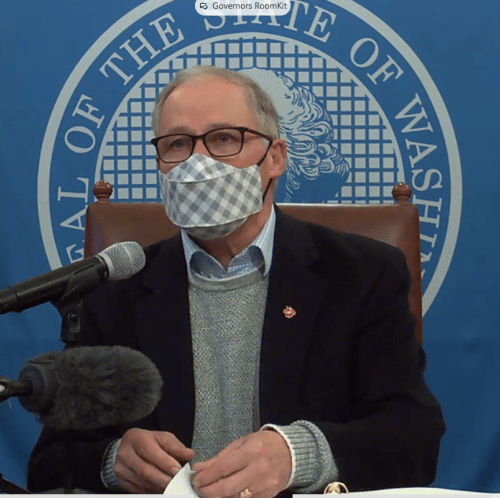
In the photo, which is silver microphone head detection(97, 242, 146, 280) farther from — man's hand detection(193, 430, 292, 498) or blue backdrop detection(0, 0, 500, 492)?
blue backdrop detection(0, 0, 500, 492)

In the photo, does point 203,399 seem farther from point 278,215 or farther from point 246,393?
point 278,215

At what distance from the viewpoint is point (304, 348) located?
1742 mm

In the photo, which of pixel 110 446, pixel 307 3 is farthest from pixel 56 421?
pixel 307 3

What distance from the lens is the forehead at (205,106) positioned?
1.74m

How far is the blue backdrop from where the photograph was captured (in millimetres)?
2832

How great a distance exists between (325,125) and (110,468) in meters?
1.69

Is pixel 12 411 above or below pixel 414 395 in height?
below

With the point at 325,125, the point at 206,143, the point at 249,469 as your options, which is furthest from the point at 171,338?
the point at 325,125

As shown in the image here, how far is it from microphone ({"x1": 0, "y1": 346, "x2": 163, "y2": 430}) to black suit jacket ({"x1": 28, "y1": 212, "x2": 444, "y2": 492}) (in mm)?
485

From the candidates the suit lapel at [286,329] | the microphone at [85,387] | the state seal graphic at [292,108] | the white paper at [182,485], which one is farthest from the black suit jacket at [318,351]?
the state seal graphic at [292,108]

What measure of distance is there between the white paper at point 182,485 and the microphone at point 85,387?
0.44 ft

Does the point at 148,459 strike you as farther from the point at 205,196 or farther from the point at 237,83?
the point at 237,83

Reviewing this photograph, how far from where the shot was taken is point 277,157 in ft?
6.25

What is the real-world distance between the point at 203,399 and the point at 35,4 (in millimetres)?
1788
